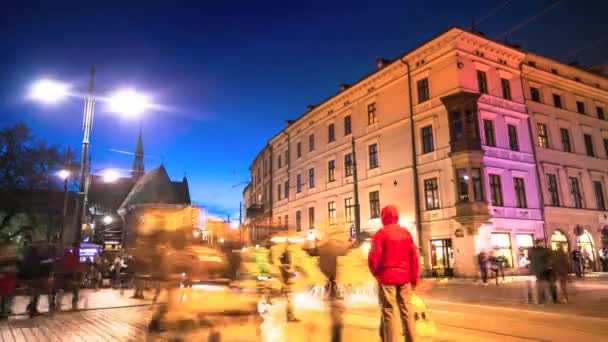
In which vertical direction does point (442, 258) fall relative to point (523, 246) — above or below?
below

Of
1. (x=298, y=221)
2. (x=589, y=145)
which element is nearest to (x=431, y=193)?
(x=589, y=145)

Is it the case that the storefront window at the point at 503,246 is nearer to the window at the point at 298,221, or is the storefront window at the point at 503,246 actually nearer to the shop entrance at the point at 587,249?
the shop entrance at the point at 587,249

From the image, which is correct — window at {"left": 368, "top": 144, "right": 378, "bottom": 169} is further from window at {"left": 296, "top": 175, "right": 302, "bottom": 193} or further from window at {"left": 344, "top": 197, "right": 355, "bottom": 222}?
window at {"left": 296, "top": 175, "right": 302, "bottom": 193}

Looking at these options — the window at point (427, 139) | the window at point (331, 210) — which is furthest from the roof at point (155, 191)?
the window at point (427, 139)

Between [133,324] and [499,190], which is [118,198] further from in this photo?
[133,324]

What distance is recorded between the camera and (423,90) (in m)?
29.7

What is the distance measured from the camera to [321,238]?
26.1 ft

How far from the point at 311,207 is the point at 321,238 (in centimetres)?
3395

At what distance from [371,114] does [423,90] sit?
5714 millimetres

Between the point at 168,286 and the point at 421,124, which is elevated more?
the point at 421,124

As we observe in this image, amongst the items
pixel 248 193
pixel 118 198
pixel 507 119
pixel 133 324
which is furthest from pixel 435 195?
pixel 118 198

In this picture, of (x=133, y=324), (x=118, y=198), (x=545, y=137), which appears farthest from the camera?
(x=118, y=198)

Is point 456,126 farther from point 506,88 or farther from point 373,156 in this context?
point 373,156

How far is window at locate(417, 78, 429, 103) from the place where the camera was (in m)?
29.4
